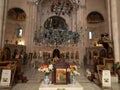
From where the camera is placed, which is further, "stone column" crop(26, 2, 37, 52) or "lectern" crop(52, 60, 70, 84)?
"stone column" crop(26, 2, 37, 52)

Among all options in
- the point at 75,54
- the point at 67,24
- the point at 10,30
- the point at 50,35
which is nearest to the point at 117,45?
the point at 50,35

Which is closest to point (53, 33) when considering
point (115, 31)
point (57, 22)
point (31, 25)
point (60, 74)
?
point (31, 25)

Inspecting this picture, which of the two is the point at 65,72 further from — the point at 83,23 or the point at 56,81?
the point at 83,23

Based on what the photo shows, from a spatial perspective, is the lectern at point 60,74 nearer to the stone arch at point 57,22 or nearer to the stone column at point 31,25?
the stone column at point 31,25

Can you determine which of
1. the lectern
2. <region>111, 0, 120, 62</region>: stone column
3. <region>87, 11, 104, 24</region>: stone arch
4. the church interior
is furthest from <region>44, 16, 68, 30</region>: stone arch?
the lectern

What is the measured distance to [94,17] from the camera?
25.8 m

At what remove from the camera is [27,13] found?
23859 millimetres

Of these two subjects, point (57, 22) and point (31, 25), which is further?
point (57, 22)

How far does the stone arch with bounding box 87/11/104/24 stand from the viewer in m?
25.3

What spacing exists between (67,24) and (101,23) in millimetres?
6675

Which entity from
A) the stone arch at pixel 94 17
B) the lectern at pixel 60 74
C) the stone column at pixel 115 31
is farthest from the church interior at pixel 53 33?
the lectern at pixel 60 74

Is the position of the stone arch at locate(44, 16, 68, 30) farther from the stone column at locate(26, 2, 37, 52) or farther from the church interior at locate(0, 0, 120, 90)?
the stone column at locate(26, 2, 37, 52)

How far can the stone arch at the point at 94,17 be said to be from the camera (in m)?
25.3

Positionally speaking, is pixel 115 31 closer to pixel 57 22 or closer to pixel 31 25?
pixel 31 25
